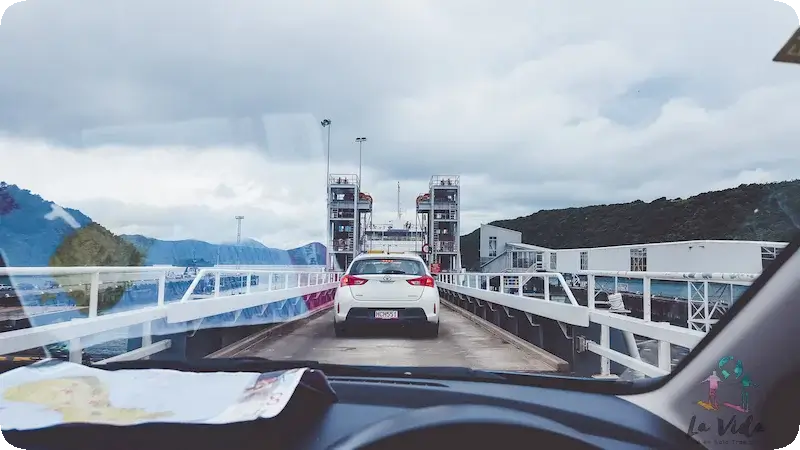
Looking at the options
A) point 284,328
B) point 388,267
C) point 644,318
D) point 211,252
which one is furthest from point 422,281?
point 211,252

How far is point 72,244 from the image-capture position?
10.4ft

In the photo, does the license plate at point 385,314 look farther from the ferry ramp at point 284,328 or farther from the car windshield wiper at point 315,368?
the car windshield wiper at point 315,368

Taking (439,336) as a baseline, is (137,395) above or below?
above

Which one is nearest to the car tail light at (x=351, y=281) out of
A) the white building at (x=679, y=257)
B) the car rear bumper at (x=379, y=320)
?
the car rear bumper at (x=379, y=320)

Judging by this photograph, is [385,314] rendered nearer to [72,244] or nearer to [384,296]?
[384,296]

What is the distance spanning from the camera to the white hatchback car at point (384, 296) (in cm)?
816

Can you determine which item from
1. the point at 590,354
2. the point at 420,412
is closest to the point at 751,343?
the point at 420,412

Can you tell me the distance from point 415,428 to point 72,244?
2232 mm

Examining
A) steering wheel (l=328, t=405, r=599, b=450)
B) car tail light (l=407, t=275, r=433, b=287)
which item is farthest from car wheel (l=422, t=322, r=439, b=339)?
steering wheel (l=328, t=405, r=599, b=450)

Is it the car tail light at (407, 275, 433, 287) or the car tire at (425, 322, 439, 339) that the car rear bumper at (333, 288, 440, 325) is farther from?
the car tire at (425, 322, 439, 339)

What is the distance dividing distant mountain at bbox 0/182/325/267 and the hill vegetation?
1510mm

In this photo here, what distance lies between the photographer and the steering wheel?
1.67 meters

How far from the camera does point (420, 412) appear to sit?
1814 millimetres

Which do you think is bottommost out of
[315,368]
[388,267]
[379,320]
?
[379,320]
